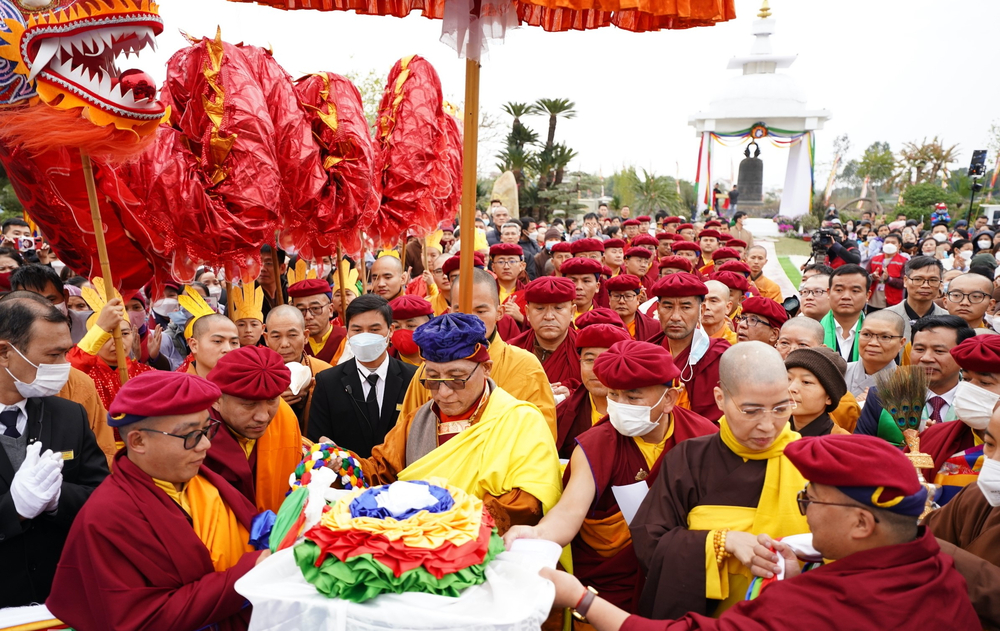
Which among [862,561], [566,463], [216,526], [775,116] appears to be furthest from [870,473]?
[775,116]

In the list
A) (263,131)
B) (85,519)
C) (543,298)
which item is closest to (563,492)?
(85,519)

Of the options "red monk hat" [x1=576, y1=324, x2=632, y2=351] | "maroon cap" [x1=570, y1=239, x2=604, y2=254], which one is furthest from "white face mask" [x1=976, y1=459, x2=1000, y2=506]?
"maroon cap" [x1=570, y1=239, x2=604, y2=254]

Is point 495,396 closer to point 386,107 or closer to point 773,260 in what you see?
point 386,107

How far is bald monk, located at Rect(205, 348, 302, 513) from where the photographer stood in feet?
10.2

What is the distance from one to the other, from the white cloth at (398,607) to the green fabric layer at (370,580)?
0.08 ft

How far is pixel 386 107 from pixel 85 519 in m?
5.08

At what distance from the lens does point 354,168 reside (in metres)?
5.36

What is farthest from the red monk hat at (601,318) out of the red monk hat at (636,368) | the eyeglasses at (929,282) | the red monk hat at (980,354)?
the eyeglasses at (929,282)

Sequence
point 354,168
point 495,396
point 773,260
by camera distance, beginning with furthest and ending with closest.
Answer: point 773,260 < point 354,168 < point 495,396

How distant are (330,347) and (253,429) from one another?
2590 mm

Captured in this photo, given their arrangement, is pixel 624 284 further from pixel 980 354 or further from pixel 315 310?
pixel 980 354

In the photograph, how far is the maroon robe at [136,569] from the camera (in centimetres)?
229

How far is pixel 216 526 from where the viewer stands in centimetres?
261

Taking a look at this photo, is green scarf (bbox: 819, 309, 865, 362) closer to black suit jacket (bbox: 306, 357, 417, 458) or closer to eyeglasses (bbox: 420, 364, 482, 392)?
black suit jacket (bbox: 306, 357, 417, 458)
